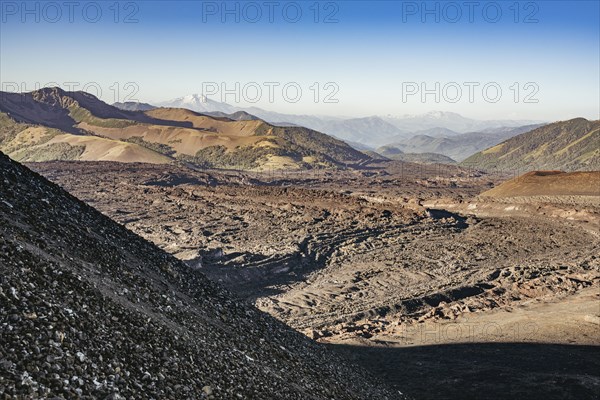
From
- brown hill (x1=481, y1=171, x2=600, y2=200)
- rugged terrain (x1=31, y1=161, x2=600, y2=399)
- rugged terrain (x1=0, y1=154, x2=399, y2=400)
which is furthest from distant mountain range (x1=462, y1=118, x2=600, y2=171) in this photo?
rugged terrain (x1=0, y1=154, x2=399, y2=400)

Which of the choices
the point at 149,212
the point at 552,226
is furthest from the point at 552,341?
the point at 149,212

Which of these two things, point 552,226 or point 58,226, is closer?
point 58,226

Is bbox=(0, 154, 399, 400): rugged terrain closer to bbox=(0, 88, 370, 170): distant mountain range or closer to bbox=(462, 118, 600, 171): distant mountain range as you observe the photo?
bbox=(0, 88, 370, 170): distant mountain range

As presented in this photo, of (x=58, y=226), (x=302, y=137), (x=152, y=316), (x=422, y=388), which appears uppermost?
(x=302, y=137)

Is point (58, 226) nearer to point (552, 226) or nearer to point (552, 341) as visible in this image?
point (552, 341)

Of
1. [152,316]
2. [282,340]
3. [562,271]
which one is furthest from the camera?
[562,271]

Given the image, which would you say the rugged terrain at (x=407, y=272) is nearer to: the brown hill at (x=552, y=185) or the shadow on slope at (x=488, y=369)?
the shadow on slope at (x=488, y=369)
